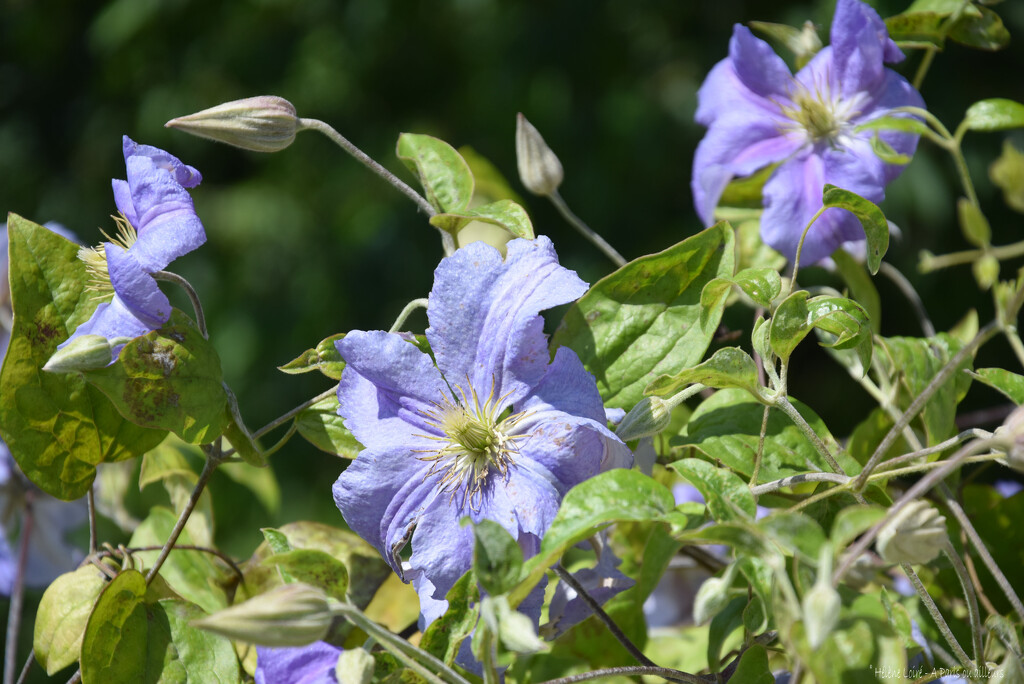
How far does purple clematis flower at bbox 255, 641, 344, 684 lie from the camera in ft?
1.30

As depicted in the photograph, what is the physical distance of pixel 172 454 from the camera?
1.98 ft

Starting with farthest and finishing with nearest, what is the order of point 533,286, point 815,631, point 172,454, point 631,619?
point 172,454, point 631,619, point 533,286, point 815,631

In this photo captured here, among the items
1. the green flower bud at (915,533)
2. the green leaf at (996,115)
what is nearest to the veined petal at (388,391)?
the green flower bud at (915,533)

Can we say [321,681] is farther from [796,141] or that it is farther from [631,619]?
Answer: [796,141]

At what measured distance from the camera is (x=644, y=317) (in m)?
0.44

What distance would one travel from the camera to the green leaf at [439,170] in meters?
0.49

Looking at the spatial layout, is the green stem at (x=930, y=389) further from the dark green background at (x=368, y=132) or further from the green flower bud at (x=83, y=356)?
the dark green background at (x=368, y=132)

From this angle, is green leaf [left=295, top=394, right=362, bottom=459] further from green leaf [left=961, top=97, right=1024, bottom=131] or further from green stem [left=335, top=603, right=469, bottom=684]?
green leaf [left=961, top=97, right=1024, bottom=131]

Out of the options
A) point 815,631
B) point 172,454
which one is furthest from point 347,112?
point 815,631

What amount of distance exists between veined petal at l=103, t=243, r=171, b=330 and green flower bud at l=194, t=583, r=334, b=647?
0.50 feet

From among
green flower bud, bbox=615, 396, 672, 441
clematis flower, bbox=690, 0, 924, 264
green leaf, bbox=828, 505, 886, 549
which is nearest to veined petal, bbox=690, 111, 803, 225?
clematis flower, bbox=690, 0, 924, 264

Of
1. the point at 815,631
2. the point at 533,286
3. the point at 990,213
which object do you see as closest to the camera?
the point at 815,631

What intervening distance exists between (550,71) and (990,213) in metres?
1.14

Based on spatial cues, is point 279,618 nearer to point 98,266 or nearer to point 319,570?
point 319,570
